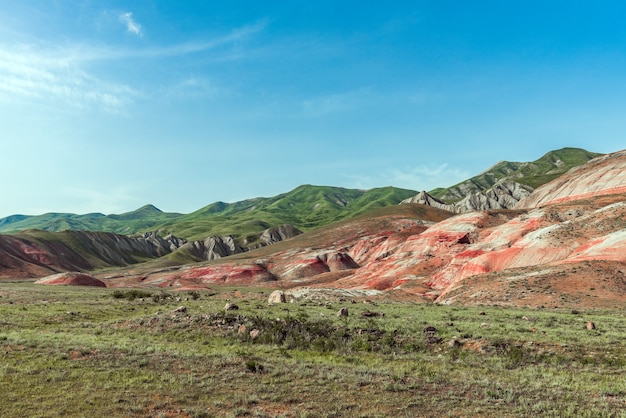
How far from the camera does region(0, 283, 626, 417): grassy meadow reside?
12891 mm

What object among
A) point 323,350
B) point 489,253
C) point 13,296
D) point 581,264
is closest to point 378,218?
point 489,253

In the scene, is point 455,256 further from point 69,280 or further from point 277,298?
point 69,280

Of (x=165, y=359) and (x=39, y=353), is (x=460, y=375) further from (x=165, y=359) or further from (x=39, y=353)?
(x=39, y=353)

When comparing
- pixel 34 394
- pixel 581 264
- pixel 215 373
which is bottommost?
pixel 581 264

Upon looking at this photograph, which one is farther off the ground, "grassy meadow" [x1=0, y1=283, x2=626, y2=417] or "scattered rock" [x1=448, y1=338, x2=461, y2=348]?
"grassy meadow" [x1=0, y1=283, x2=626, y2=417]

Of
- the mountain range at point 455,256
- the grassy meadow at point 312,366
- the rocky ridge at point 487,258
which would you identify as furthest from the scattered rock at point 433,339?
the rocky ridge at point 487,258

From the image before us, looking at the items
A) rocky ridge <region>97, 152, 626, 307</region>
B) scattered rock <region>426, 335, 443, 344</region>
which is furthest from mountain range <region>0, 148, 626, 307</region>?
scattered rock <region>426, 335, 443, 344</region>

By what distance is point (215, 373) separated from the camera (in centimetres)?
1662

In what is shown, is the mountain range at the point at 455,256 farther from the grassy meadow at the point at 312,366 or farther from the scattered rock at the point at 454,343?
the scattered rock at the point at 454,343

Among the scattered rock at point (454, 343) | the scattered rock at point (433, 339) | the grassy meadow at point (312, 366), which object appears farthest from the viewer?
the scattered rock at point (433, 339)

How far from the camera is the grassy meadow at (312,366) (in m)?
12.9

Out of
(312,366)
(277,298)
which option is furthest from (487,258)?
(312,366)

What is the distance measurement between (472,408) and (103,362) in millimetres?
16259

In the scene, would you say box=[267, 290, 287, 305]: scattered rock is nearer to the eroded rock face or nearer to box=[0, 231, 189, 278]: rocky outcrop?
the eroded rock face
